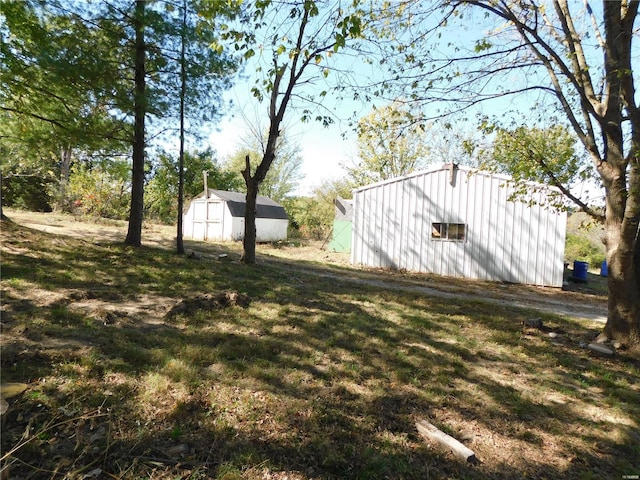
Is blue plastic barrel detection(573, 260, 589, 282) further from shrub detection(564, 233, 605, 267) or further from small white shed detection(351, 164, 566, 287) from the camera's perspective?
shrub detection(564, 233, 605, 267)

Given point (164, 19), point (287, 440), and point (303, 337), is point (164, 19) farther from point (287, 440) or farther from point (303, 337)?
point (287, 440)

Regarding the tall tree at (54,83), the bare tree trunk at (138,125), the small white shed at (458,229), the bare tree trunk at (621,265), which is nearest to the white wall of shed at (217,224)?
the small white shed at (458,229)

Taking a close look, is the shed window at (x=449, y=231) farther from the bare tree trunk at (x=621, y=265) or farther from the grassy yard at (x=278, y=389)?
the bare tree trunk at (x=621, y=265)

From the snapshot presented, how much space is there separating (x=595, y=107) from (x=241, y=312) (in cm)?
725

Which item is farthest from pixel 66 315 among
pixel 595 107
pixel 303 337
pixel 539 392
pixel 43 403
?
pixel 595 107

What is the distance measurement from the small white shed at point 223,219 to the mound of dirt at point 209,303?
603 inches

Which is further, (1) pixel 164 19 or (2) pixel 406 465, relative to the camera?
(1) pixel 164 19

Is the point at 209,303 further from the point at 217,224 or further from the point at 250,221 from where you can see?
the point at 217,224

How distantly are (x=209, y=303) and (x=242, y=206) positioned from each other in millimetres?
17343

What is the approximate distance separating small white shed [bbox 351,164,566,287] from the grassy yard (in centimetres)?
719

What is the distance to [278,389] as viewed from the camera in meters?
4.11

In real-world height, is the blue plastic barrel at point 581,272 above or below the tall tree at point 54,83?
below

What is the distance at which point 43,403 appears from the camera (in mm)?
3160

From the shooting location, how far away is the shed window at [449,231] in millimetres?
15023
